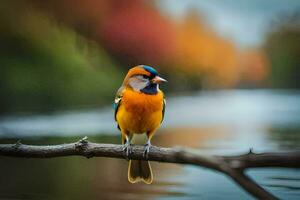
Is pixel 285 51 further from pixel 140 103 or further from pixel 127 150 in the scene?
pixel 127 150

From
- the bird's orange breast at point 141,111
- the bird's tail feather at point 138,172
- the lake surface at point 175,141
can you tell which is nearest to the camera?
the bird's orange breast at point 141,111

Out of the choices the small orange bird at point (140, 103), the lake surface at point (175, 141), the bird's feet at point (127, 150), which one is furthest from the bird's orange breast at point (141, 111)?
the lake surface at point (175, 141)

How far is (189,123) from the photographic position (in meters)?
2.28

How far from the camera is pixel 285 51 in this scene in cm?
217

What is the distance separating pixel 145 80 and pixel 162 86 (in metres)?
0.49

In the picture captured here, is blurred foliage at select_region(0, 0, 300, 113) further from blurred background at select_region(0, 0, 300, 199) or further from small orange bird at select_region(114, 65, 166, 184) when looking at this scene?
small orange bird at select_region(114, 65, 166, 184)

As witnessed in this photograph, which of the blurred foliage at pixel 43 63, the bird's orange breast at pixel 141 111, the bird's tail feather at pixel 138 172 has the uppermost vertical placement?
the blurred foliage at pixel 43 63

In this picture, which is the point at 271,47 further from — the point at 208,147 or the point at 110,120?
the point at 110,120

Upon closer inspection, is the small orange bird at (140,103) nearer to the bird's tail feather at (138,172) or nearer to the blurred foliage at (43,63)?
the bird's tail feather at (138,172)

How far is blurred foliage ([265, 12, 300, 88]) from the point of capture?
7.02 feet

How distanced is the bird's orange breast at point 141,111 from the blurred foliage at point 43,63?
2.34 ft

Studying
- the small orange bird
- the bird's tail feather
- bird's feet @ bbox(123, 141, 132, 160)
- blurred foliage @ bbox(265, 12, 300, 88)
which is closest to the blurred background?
blurred foliage @ bbox(265, 12, 300, 88)

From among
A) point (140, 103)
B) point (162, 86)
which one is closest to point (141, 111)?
point (140, 103)

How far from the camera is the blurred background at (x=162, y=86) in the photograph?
2.14m
